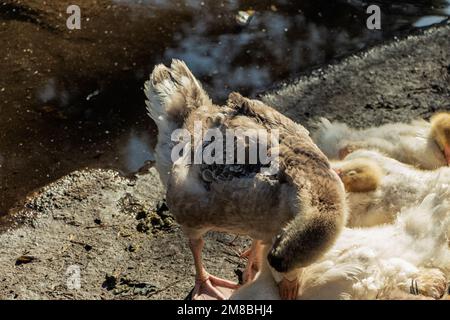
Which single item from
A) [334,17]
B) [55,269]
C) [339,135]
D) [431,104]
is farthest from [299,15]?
[55,269]

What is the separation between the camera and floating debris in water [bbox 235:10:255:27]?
7.80 m

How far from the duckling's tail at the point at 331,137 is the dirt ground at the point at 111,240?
52 centimetres

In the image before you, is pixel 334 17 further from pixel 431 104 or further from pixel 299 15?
pixel 431 104

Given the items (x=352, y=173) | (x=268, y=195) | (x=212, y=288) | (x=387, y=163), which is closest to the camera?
(x=268, y=195)

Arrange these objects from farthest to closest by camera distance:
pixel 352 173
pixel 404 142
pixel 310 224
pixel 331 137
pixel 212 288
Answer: pixel 331 137 → pixel 404 142 → pixel 352 173 → pixel 212 288 → pixel 310 224

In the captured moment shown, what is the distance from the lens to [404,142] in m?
5.61

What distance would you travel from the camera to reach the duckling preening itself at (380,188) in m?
4.93

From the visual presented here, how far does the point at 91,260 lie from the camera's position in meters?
5.21

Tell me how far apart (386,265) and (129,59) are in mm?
3810

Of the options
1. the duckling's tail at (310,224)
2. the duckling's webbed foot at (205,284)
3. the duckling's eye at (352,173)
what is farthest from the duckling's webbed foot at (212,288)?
the duckling's eye at (352,173)

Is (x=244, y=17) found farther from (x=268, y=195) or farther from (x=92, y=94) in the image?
(x=268, y=195)

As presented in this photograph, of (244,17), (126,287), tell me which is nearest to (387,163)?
(126,287)

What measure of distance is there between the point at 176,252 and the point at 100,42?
3.00 meters

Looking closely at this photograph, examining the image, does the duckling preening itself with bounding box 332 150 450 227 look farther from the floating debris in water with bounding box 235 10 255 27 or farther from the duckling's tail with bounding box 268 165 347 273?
the floating debris in water with bounding box 235 10 255 27
